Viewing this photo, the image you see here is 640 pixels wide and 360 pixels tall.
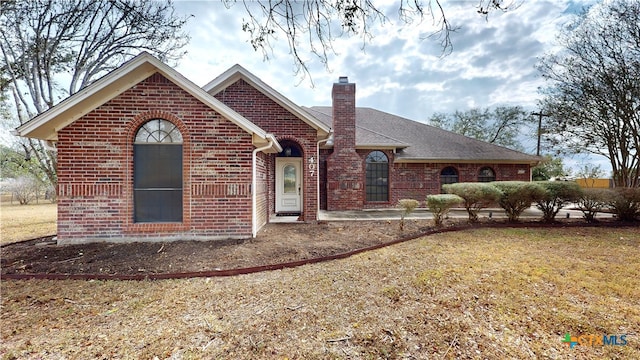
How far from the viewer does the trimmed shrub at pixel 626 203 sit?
911 centimetres

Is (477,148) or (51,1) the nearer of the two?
(51,1)

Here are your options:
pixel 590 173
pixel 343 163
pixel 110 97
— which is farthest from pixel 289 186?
pixel 590 173

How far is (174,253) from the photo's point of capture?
17.5 ft

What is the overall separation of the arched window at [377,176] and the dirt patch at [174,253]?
623 cm

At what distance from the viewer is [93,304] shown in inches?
134

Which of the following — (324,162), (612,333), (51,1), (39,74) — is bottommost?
(612,333)

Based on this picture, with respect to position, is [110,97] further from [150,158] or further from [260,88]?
[260,88]

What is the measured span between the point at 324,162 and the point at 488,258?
866 cm

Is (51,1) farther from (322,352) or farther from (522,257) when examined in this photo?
(522,257)

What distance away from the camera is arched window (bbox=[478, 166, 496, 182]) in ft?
45.6

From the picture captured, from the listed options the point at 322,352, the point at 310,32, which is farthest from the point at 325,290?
the point at 310,32

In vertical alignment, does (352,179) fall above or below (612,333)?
above

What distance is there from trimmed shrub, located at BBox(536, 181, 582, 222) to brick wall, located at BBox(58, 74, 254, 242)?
10.2 m

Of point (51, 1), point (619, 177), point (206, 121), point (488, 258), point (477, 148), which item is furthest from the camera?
point (477, 148)
